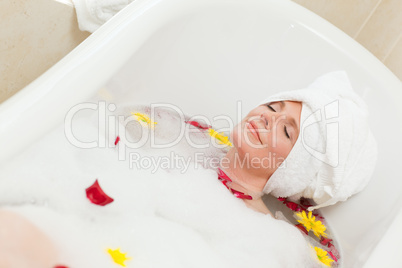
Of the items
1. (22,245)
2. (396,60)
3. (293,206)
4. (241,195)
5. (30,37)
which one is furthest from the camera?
(396,60)

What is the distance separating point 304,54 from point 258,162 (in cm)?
56

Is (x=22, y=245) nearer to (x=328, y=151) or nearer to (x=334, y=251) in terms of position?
(x=328, y=151)

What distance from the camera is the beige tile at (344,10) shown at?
205 cm

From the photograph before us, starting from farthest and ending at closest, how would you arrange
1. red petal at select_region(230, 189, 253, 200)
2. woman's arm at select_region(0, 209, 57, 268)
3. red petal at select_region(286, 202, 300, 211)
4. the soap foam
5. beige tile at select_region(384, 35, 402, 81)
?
beige tile at select_region(384, 35, 402, 81), red petal at select_region(286, 202, 300, 211), red petal at select_region(230, 189, 253, 200), the soap foam, woman's arm at select_region(0, 209, 57, 268)

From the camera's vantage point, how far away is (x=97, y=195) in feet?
3.40

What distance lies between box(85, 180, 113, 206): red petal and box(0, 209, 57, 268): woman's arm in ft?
0.59

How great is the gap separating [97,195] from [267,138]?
541mm

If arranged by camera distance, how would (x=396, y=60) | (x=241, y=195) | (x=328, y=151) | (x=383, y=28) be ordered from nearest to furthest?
(x=328, y=151), (x=241, y=195), (x=396, y=60), (x=383, y=28)

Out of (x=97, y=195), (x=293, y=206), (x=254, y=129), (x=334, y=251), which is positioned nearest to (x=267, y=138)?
(x=254, y=129)

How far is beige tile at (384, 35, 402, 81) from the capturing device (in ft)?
6.21

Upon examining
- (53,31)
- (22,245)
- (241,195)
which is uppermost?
(53,31)

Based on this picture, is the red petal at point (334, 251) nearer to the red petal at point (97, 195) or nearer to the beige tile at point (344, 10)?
the red petal at point (97, 195)

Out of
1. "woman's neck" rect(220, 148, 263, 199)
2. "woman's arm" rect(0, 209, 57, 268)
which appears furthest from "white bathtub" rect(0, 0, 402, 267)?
"woman's neck" rect(220, 148, 263, 199)

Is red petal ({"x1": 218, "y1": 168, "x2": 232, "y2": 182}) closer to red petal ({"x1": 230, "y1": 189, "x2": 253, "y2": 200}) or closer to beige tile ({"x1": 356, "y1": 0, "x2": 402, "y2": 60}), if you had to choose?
red petal ({"x1": 230, "y1": 189, "x2": 253, "y2": 200})
